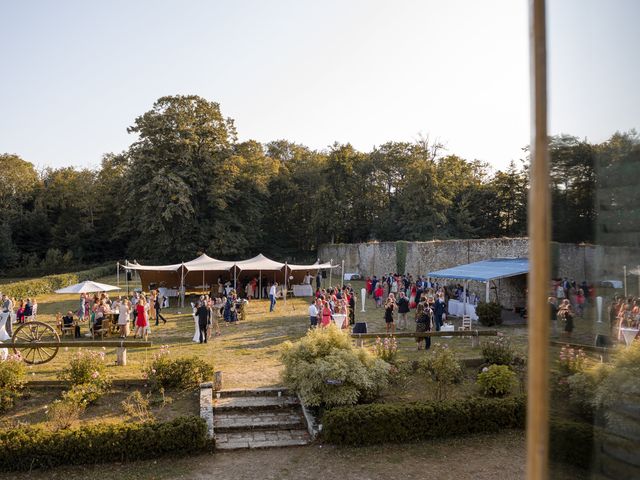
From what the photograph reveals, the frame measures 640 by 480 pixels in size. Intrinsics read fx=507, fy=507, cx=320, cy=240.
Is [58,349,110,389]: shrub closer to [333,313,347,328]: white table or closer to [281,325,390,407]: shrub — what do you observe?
[281,325,390,407]: shrub

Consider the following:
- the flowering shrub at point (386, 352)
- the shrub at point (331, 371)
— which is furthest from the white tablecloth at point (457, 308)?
the shrub at point (331, 371)

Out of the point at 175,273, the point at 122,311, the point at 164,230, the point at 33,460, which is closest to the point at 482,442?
the point at 33,460

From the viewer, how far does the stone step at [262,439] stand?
7099 millimetres

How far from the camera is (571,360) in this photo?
5.68 ft

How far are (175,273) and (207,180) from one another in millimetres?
13242

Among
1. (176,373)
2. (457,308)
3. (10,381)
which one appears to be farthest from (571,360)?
(457,308)

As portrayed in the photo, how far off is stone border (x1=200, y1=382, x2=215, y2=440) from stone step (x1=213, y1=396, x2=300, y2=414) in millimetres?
145

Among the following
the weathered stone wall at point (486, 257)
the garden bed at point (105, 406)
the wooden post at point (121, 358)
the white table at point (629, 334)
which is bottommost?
the garden bed at point (105, 406)

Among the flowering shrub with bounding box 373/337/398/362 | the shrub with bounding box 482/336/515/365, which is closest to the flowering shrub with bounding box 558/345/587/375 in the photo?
the flowering shrub with bounding box 373/337/398/362

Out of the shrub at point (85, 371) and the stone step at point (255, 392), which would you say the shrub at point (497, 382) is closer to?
the stone step at point (255, 392)

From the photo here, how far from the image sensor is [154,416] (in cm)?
782

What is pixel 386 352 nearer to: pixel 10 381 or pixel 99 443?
pixel 99 443

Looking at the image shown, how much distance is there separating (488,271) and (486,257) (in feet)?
19.2

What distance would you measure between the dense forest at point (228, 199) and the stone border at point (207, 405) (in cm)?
2065
